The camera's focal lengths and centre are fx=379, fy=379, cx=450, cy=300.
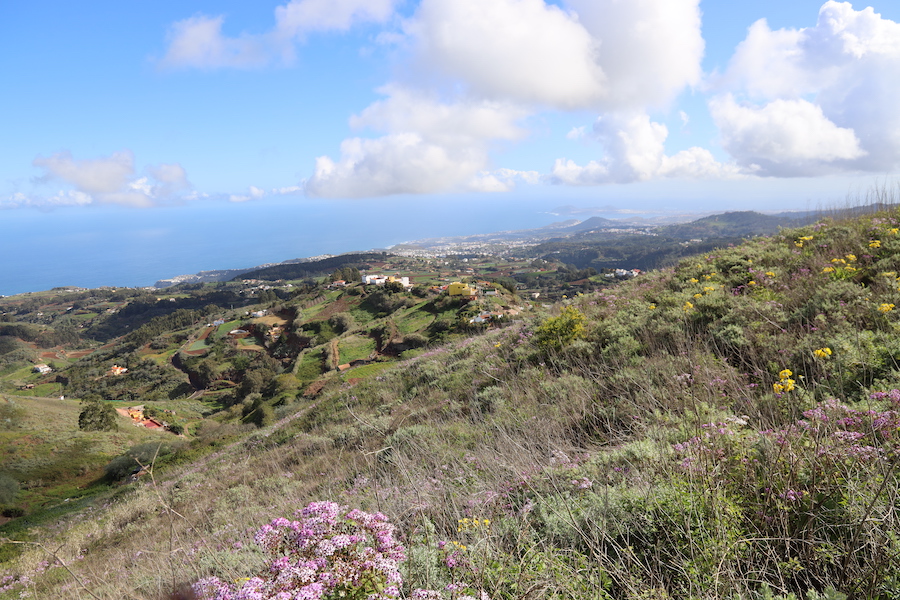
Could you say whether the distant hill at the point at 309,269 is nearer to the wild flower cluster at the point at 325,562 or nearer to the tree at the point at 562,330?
the tree at the point at 562,330

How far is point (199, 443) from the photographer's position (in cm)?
1764

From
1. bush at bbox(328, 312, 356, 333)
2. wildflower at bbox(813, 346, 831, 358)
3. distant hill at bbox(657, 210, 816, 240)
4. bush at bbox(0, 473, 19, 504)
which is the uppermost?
distant hill at bbox(657, 210, 816, 240)

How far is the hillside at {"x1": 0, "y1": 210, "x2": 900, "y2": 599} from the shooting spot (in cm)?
171

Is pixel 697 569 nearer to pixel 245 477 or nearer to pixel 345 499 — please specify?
pixel 345 499

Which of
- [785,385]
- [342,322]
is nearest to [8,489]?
[785,385]

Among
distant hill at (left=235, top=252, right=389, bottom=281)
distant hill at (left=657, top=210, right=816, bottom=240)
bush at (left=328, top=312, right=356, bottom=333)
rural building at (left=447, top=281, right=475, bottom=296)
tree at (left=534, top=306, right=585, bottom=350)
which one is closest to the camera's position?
tree at (left=534, top=306, right=585, bottom=350)

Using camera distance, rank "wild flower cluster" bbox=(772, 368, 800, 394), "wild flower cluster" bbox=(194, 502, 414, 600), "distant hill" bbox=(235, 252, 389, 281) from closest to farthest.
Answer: "wild flower cluster" bbox=(194, 502, 414, 600), "wild flower cluster" bbox=(772, 368, 800, 394), "distant hill" bbox=(235, 252, 389, 281)

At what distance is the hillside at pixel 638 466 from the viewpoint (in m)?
1.71

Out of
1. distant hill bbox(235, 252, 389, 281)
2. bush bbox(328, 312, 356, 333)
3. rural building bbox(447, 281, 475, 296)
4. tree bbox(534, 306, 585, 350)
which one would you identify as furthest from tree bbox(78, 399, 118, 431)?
distant hill bbox(235, 252, 389, 281)

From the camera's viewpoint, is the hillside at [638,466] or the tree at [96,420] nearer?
the hillside at [638,466]

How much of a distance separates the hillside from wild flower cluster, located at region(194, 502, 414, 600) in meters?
0.03

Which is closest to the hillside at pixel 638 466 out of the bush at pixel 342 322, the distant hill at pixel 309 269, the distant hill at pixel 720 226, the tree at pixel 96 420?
the tree at pixel 96 420

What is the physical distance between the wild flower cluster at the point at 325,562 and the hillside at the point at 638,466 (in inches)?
1.1

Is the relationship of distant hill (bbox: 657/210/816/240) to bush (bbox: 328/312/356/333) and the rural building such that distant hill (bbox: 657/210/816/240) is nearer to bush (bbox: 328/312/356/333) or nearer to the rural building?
the rural building
